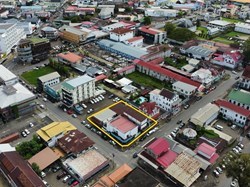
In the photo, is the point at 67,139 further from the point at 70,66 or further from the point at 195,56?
the point at 195,56

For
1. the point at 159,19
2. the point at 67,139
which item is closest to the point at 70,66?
the point at 67,139

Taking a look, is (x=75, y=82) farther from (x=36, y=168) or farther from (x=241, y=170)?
(x=241, y=170)

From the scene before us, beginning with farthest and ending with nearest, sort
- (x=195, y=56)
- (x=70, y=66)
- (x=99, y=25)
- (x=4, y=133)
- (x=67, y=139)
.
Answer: (x=99, y=25)
(x=195, y=56)
(x=70, y=66)
(x=4, y=133)
(x=67, y=139)

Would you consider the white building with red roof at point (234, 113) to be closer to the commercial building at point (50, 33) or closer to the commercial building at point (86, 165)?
the commercial building at point (86, 165)

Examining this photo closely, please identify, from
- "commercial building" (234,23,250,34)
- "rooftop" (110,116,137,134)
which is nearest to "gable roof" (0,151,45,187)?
"rooftop" (110,116,137,134)

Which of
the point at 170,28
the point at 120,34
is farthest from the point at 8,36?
the point at 170,28

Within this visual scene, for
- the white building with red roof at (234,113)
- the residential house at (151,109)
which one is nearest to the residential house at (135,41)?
the residential house at (151,109)
